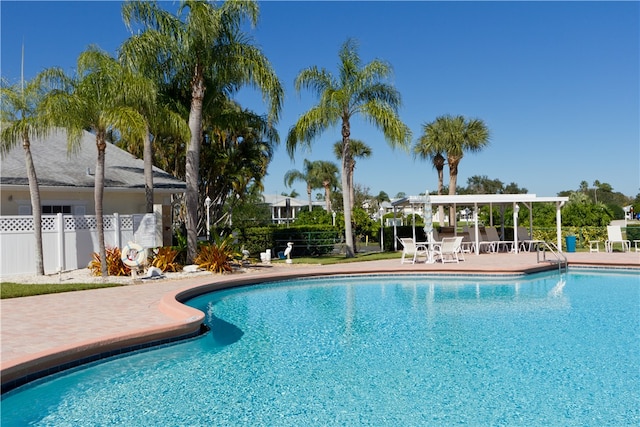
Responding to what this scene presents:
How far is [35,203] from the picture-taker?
588 inches

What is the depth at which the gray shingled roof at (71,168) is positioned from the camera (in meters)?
17.0

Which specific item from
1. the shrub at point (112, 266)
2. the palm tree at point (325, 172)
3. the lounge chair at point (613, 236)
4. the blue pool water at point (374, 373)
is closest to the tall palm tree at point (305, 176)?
the palm tree at point (325, 172)

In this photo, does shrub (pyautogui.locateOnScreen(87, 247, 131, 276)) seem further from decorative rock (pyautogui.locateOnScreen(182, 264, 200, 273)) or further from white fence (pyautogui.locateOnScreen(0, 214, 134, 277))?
decorative rock (pyautogui.locateOnScreen(182, 264, 200, 273))

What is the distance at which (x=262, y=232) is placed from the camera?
21.6 meters

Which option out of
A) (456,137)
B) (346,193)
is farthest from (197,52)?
(456,137)

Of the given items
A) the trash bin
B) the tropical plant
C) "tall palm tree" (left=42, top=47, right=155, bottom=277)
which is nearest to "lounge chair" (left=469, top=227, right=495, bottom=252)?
the trash bin

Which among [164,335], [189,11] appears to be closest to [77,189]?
[189,11]

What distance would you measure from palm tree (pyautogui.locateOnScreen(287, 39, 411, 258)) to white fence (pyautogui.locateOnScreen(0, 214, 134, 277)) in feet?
27.8

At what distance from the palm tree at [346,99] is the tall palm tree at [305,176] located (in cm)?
4294

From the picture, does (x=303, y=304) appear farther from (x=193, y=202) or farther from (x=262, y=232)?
(x=262, y=232)

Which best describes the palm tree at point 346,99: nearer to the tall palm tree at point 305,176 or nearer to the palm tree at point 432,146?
the palm tree at point 432,146

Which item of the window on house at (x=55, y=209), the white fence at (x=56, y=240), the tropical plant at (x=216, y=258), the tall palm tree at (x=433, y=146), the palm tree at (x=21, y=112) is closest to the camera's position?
the palm tree at (x=21, y=112)

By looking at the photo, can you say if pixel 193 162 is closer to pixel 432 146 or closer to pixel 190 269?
pixel 190 269

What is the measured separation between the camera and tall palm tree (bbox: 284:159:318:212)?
2564 inches
